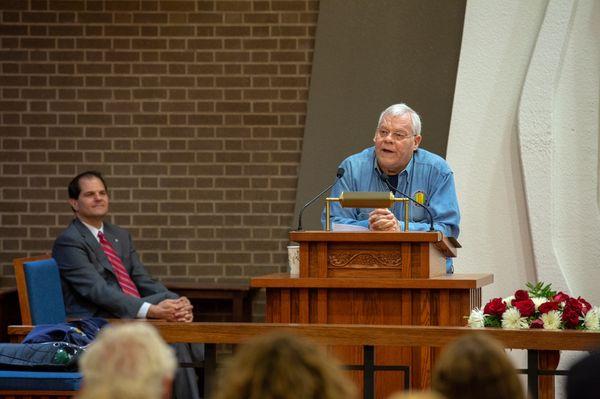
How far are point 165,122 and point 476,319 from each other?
4.08m

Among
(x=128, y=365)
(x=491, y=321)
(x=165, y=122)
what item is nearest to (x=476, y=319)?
(x=491, y=321)

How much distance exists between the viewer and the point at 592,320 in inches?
164

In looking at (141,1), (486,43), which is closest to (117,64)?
(141,1)

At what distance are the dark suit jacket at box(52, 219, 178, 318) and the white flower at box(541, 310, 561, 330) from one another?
2.89 m

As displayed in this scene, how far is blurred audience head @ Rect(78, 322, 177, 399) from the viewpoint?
168 centimetres

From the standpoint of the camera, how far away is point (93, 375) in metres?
1.77

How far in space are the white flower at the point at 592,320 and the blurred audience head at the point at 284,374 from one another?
2585mm

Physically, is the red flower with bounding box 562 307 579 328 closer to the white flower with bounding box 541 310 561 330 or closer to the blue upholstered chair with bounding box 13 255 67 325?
the white flower with bounding box 541 310 561 330

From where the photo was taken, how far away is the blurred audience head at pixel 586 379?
1719 millimetres

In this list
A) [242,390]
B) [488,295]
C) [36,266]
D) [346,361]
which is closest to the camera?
[242,390]

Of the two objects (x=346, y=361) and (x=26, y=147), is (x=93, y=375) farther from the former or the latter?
(x=26, y=147)

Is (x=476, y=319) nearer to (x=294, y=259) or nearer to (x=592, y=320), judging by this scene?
(x=592, y=320)

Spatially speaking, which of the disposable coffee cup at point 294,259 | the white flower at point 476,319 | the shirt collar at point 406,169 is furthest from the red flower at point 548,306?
the shirt collar at point 406,169

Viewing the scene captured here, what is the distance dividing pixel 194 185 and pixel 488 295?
2345mm
